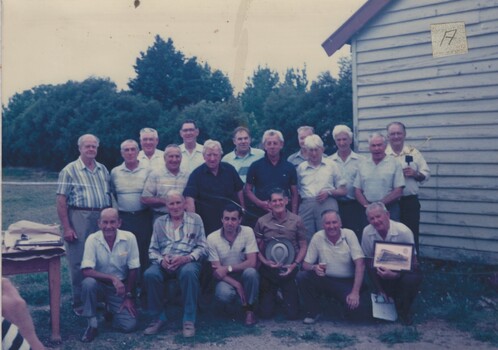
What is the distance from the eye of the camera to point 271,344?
193 inches

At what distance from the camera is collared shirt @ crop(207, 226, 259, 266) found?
5754mm

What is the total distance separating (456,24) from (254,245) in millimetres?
4275

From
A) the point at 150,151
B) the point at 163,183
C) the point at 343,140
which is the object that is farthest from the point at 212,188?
the point at 343,140

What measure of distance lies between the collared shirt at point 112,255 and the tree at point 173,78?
20.5m

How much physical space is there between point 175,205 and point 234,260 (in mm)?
873

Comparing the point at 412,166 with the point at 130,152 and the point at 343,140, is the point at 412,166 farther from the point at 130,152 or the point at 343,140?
the point at 130,152

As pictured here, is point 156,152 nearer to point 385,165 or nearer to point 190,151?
point 190,151

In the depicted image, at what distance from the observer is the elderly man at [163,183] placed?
20.0 feet

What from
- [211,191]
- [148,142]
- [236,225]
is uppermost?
[148,142]

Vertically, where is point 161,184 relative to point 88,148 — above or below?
below

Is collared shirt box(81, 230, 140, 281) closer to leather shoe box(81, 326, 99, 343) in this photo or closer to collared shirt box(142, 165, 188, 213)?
leather shoe box(81, 326, 99, 343)

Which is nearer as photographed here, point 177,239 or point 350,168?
point 177,239

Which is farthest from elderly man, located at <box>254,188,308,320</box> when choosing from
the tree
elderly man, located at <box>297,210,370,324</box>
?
the tree

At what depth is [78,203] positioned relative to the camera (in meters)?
5.82
